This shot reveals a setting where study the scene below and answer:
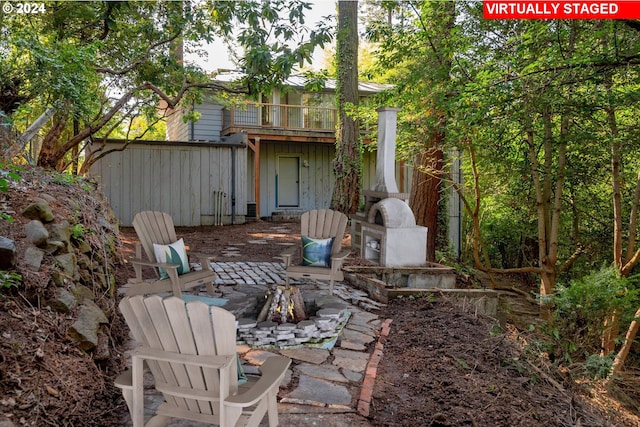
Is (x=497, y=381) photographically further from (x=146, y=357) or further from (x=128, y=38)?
(x=128, y=38)

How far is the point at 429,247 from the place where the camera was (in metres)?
8.38

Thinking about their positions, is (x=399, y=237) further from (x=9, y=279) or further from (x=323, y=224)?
(x=9, y=279)

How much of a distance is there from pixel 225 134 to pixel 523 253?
901cm

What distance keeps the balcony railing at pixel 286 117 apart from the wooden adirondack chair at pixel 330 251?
30.4ft

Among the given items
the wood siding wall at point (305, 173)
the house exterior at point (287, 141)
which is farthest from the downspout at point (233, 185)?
the wood siding wall at point (305, 173)

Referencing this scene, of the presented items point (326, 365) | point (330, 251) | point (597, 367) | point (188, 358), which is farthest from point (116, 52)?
point (597, 367)

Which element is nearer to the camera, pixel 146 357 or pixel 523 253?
pixel 146 357

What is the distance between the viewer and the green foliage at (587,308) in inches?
211

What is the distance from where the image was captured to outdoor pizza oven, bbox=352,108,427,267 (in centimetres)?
612

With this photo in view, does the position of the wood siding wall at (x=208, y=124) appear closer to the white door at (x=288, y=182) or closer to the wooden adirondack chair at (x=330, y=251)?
the white door at (x=288, y=182)

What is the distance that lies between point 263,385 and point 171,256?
2.76 meters

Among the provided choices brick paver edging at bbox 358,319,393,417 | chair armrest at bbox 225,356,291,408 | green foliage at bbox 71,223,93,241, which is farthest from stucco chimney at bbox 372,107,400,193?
chair armrest at bbox 225,356,291,408

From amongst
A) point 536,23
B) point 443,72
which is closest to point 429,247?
point 443,72

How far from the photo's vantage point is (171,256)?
452cm
